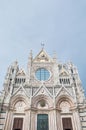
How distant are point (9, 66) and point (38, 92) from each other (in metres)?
7.23

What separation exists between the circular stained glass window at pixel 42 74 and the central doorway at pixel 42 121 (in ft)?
19.6

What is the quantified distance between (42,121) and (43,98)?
3.22 m

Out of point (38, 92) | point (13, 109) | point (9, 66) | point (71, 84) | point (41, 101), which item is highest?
point (9, 66)

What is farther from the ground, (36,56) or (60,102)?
(36,56)

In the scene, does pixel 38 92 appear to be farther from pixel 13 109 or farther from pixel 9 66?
pixel 9 66

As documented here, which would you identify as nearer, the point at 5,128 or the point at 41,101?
the point at 5,128

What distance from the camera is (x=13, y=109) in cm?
1850

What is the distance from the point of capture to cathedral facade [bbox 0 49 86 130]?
1739 centimetres

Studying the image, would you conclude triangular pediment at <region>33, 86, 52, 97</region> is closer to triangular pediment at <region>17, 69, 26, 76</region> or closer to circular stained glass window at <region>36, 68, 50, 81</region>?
circular stained glass window at <region>36, 68, 50, 81</region>

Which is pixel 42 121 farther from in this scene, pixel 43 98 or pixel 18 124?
pixel 43 98

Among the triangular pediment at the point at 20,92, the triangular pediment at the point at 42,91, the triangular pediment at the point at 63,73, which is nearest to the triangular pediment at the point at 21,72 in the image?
the triangular pediment at the point at 20,92

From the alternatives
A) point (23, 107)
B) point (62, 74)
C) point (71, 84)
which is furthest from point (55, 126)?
point (62, 74)

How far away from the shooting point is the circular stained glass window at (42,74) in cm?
2245

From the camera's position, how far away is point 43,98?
19891 mm
